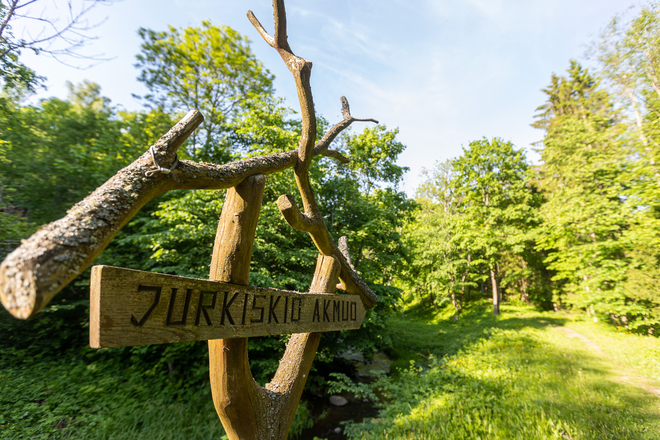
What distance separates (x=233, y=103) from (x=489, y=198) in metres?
15.7

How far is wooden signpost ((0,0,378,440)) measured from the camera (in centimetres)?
85

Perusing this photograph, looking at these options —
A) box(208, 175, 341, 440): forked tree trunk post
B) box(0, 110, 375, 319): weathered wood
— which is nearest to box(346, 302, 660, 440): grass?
box(208, 175, 341, 440): forked tree trunk post

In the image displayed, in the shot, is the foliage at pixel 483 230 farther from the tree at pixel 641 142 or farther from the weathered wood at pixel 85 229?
A: the weathered wood at pixel 85 229

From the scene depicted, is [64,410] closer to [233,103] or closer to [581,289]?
[233,103]

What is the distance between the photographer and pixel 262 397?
199cm

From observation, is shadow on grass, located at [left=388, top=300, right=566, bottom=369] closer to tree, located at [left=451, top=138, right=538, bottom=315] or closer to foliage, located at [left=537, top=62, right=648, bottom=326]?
tree, located at [left=451, top=138, right=538, bottom=315]

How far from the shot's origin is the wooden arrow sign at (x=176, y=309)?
1.09 metres

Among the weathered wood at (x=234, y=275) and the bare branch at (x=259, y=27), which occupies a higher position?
the bare branch at (x=259, y=27)

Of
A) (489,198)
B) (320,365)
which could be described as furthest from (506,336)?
(489,198)

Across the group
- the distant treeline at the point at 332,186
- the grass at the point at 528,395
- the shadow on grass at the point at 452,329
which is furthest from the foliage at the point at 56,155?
the shadow on grass at the point at 452,329

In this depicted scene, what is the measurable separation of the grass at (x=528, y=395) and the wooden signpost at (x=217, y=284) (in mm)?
3291

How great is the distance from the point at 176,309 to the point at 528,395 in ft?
21.3

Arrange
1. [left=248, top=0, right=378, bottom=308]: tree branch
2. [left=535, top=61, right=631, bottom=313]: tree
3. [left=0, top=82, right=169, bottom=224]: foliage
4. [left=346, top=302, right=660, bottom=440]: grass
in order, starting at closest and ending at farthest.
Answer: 1. [left=248, top=0, right=378, bottom=308]: tree branch
2. [left=346, top=302, right=660, bottom=440]: grass
3. [left=0, top=82, right=169, bottom=224]: foliage
4. [left=535, top=61, right=631, bottom=313]: tree

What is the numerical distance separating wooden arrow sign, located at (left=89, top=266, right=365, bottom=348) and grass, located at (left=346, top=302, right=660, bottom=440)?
3956 mm
